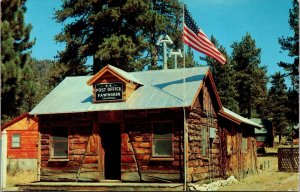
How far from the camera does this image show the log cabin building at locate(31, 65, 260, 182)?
60.9 ft

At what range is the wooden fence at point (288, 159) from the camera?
27.9m

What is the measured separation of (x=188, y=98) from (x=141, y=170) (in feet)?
11.1

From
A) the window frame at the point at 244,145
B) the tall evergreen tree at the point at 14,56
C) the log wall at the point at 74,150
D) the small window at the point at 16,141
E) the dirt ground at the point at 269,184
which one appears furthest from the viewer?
the small window at the point at 16,141

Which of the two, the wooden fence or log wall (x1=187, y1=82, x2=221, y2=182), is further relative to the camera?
the wooden fence

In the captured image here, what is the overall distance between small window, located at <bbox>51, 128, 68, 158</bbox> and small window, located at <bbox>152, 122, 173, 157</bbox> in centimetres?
400

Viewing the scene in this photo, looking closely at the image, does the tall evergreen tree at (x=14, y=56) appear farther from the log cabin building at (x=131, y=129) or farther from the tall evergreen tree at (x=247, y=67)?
the tall evergreen tree at (x=247, y=67)

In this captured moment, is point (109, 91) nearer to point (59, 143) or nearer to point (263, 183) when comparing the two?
point (59, 143)

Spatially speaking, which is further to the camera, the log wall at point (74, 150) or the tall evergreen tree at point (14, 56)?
the tall evergreen tree at point (14, 56)

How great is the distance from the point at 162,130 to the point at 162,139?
350mm

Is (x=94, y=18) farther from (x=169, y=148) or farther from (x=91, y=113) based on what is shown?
(x=169, y=148)

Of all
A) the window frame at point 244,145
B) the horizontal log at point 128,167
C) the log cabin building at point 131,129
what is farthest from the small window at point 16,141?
the horizontal log at point 128,167

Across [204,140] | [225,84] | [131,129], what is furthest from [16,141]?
[225,84]

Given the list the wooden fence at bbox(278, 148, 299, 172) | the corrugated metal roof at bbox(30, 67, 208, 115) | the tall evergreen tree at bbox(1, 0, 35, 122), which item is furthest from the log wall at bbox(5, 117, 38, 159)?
the wooden fence at bbox(278, 148, 299, 172)

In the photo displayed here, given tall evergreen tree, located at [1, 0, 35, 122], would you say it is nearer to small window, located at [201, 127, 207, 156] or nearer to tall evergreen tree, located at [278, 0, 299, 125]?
small window, located at [201, 127, 207, 156]
